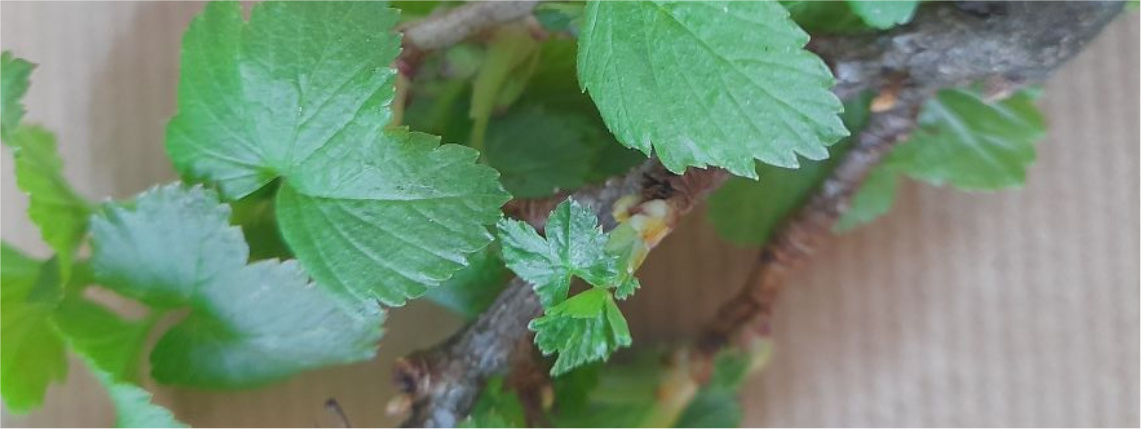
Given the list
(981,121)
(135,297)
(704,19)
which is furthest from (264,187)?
(981,121)

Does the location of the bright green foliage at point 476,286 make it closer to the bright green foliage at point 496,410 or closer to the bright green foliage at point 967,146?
the bright green foliage at point 496,410

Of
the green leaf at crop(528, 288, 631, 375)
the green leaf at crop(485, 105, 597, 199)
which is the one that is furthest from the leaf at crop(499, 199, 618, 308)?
the green leaf at crop(485, 105, 597, 199)

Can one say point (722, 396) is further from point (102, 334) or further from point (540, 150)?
point (102, 334)

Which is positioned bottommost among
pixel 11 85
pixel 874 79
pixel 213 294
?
pixel 874 79

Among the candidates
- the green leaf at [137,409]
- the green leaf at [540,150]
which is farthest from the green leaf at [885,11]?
the green leaf at [137,409]

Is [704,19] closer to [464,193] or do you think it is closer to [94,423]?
[464,193]

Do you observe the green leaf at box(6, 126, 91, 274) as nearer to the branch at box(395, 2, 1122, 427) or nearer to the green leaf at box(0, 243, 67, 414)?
the green leaf at box(0, 243, 67, 414)

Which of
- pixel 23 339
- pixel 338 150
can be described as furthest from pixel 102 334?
pixel 338 150
